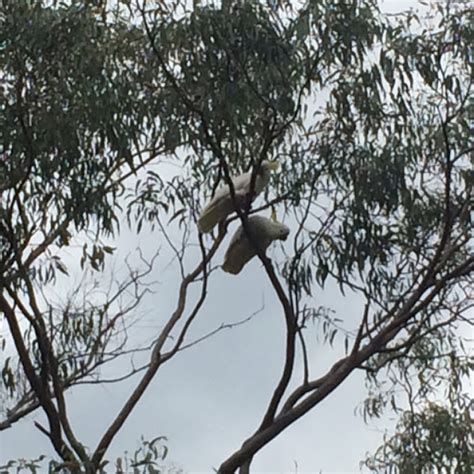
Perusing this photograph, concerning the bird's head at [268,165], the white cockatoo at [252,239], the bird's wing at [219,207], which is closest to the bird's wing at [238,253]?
the white cockatoo at [252,239]

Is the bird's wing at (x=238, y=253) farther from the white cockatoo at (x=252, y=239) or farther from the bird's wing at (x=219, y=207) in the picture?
the bird's wing at (x=219, y=207)

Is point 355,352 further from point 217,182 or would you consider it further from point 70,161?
point 70,161

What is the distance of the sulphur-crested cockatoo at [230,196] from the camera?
453 cm

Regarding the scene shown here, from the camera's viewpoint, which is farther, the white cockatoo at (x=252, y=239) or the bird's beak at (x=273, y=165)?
the bird's beak at (x=273, y=165)

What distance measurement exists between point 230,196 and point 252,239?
195 millimetres

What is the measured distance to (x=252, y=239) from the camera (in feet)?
14.9

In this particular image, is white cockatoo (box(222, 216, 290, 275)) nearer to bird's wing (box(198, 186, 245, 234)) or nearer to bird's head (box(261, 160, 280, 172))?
bird's wing (box(198, 186, 245, 234))

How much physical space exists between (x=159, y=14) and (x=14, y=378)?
1987 millimetres

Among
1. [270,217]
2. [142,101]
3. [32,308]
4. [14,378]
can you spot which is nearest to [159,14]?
[142,101]

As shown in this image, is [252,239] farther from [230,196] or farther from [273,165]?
[273,165]

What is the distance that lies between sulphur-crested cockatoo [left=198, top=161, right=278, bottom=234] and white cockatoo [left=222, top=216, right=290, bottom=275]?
0.33ft

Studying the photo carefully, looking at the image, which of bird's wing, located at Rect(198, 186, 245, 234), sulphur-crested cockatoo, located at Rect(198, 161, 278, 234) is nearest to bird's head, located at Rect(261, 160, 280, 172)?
sulphur-crested cockatoo, located at Rect(198, 161, 278, 234)

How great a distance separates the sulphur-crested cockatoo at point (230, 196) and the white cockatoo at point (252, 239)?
99mm

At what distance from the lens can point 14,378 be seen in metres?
5.54
